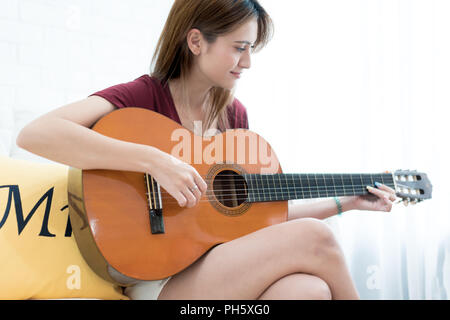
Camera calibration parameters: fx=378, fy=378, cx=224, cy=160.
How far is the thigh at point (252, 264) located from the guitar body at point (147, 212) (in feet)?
0.18

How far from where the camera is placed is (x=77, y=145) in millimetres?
→ 835

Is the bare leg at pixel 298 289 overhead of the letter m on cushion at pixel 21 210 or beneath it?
Result: beneath

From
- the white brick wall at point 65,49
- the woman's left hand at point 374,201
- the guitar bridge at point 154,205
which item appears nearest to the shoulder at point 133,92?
the guitar bridge at point 154,205

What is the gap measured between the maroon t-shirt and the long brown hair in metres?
0.05

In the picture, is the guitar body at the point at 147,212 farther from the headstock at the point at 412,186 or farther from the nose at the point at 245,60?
the headstock at the point at 412,186

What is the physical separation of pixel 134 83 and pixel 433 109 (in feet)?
4.22

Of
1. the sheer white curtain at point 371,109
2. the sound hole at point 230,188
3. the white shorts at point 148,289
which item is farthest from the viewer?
the sheer white curtain at point 371,109

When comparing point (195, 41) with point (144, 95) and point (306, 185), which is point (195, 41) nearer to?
point (144, 95)

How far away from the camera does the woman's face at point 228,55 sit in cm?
108

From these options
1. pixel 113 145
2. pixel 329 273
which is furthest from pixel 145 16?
pixel 329 273

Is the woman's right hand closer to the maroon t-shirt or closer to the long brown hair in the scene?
the maroon t-shirt

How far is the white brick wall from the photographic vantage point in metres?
1.50

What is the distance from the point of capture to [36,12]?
1567mm

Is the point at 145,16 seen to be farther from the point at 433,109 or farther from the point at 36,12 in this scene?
the point at 433,109
